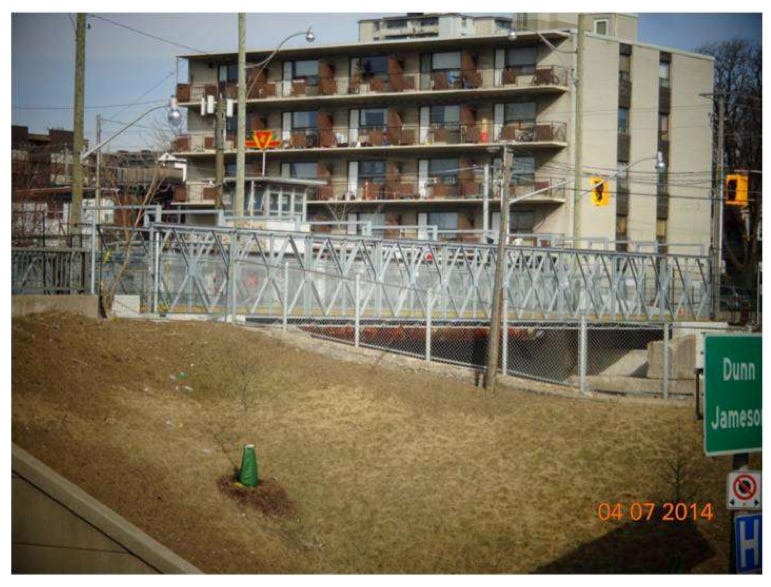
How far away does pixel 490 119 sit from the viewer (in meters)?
44.4

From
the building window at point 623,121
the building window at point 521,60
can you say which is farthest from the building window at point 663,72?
the building window at point 521,60

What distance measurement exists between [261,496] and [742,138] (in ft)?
61.8

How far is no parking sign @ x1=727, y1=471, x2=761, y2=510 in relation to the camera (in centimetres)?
1022

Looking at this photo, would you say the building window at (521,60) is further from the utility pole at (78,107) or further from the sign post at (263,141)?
the utility pole at (78,107)

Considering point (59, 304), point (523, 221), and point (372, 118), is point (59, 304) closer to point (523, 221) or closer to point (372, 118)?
point (372, 118)

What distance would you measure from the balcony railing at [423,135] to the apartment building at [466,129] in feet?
0.17

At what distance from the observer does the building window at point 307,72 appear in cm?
4153

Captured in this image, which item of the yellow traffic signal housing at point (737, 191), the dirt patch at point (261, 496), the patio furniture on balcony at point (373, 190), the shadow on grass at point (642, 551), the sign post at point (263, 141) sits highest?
the sign post at point (263, 141)

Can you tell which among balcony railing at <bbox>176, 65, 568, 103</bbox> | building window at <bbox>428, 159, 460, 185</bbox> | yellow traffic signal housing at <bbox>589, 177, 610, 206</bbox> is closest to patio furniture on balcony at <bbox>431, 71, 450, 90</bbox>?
balcony railing at <bbox>176, 65, 568, 103</bbox>

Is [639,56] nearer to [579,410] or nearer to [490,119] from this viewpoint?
[490,119]

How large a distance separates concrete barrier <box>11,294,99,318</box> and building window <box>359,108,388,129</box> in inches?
898

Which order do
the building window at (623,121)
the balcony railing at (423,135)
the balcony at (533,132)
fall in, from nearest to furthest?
the building window at (623,121) < the balcony railing at (423,135) < the balcony at (533,132)
